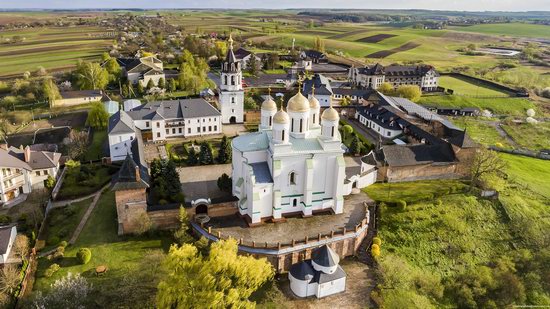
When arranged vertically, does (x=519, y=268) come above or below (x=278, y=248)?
below

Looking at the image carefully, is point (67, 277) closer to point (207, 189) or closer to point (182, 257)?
point (182, 257)

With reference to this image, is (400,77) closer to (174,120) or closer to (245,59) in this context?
(245,59)

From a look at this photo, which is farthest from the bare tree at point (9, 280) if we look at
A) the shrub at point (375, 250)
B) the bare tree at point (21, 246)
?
the shrub at point (375, 250)

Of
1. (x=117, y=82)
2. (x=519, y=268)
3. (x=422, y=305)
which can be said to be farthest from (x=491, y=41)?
(x=422, y=305)

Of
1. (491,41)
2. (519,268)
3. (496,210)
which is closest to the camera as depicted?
(519,268)

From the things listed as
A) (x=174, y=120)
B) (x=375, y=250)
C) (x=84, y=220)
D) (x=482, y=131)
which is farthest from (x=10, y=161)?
(x=482, y=131)

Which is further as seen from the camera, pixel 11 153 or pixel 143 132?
pixel 143 132

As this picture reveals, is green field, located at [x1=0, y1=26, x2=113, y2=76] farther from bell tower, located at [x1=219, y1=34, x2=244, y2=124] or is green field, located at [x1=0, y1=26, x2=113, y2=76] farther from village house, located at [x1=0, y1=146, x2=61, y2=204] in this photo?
village house, located at [x1=0, y1=146, x2=61, y2=204]

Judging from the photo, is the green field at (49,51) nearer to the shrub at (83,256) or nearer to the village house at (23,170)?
the village house at (23,170)
